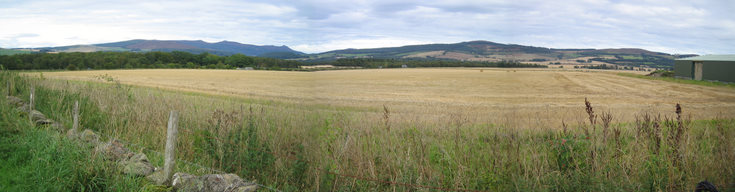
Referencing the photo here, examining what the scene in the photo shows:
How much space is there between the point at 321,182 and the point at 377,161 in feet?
4.40

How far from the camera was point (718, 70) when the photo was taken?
25.8 metres

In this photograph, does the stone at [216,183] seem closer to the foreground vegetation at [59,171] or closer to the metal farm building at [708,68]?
the foreground vegetation at [59,171]

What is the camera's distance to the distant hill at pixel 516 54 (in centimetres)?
2269

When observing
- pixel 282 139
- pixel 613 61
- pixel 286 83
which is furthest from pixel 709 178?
pixel 613 61

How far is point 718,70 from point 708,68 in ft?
6.15

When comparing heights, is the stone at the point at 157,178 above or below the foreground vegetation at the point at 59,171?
below

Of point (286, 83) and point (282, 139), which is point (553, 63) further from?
point (282, 139)

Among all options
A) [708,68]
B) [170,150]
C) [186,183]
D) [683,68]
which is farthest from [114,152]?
[683,68]

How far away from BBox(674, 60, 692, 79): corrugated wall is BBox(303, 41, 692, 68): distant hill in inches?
32.5

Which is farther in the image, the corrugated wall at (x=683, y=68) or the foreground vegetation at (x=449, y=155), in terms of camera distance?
the corrugated wall at (x=683, y=68)

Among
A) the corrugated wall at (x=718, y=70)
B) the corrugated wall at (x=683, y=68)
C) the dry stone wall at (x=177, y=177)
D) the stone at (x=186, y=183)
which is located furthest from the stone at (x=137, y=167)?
the corrugated wall at (x=683, y=68)

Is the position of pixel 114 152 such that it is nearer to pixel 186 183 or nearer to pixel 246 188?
pixel 186 183

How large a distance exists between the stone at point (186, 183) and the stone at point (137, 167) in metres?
0.55

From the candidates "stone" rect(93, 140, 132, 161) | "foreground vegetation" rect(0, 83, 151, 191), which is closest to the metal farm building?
"stone" rect(93, 140, 132, 161)
